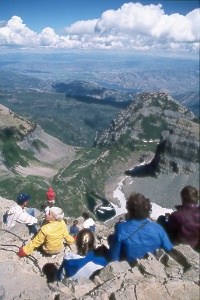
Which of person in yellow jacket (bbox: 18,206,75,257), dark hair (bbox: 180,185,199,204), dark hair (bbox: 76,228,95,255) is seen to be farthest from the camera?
person in yellow jacket (bbox: 18,206,75,257)

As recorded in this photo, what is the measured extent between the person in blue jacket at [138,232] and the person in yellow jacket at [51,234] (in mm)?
3821

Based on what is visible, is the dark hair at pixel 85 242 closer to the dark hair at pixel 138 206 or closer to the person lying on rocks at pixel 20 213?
the dark hair at pixel 138 206

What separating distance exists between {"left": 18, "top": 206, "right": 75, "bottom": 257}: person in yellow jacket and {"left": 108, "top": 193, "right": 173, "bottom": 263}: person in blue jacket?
150 inches

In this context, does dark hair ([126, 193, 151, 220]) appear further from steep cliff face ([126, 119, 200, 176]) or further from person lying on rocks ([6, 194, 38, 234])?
steep cliff face ([126, 119, 200, 176])

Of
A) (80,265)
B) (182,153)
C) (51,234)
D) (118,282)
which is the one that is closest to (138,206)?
(118,282)

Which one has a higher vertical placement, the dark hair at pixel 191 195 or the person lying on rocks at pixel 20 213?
the dark hair at pixel 191 195

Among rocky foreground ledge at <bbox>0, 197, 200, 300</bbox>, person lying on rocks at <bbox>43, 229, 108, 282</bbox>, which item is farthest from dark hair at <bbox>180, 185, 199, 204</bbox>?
person lying on rocks at <bbox>43, 229, 108, 282</bbox>

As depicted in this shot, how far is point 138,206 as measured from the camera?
13.4 meters

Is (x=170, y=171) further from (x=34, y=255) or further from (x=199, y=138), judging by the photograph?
(x=34, y=255)

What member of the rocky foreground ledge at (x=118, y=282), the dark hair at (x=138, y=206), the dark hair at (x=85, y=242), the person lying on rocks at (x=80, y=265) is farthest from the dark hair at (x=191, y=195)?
the dark hair at (x=85, y=242)

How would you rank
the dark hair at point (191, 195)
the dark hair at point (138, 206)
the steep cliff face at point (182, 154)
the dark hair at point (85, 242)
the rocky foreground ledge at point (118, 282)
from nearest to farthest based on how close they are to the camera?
the rocky foreground ledge at point (118, 282)
the dark hair at point (138, 206)
the dark hair at point (191, 195)
the dark hair at point (85, 242)
the steep cliff face at point (182, 154)

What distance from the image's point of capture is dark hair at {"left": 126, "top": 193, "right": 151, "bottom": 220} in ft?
43.8

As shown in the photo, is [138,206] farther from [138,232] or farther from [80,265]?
[80,265]

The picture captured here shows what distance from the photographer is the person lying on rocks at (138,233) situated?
13.4 m
